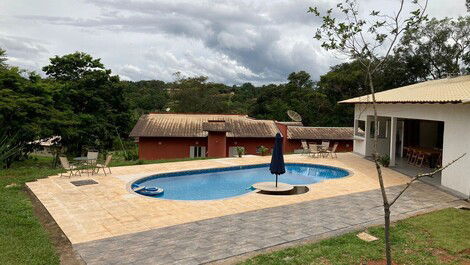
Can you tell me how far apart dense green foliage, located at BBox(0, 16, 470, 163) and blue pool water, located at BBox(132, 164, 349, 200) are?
6.13m

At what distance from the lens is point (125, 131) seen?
31500 mm

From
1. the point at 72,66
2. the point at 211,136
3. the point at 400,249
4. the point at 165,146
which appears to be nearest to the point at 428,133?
the point at 211,136

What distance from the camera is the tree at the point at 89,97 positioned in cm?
2695

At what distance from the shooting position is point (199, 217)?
9.36 m

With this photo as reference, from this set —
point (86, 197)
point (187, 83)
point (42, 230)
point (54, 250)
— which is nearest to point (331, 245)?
point (54, 250)

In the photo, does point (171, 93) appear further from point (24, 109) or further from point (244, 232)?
point (244, 232)

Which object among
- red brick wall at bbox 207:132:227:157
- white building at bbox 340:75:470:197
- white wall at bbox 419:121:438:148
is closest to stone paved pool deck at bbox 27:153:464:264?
white building at bbox 340:75:470:197

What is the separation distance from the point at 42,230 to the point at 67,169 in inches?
276

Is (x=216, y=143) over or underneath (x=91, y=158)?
underneath

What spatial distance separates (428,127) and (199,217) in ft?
53.4

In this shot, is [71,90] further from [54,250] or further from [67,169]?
[54,250]

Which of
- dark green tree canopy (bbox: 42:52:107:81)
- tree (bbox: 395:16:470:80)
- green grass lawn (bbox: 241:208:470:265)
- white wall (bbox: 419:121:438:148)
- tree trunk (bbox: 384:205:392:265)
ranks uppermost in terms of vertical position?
tree (bbox: 395:16:470:80)

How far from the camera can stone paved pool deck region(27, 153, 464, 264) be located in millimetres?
7016

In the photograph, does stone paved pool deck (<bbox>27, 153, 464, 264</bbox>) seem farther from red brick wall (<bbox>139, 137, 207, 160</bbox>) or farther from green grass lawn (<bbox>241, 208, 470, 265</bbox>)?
red brick wall (<bbox>139, 137, 207, 160</bbox>)
